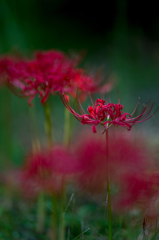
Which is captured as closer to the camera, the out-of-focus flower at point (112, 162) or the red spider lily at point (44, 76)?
the out-of-focus flower at point (112, 162)

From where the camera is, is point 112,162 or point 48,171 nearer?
point 112,162

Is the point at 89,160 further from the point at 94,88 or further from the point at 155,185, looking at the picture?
the point at 94,88

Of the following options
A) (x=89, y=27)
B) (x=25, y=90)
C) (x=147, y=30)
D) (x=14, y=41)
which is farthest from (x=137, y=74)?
(x=25, y=90)

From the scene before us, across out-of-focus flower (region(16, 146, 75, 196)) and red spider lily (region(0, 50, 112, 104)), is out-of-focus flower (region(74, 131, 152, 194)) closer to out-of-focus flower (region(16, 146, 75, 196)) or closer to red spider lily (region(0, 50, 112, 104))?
out-of-focus flower (region(16, 146, 75, 196))

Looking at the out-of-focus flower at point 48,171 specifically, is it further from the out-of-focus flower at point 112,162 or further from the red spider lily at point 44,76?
the red spider lily at point 44,76

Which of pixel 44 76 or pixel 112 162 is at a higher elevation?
pixel 44 76

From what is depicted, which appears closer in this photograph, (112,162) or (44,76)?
(112,162)

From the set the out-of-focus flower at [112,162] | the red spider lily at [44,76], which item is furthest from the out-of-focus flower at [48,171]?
the red spider lily at [44,76]

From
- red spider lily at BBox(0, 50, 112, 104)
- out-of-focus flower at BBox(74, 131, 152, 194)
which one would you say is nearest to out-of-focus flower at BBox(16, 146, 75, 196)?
out-of-focus flower at BBox(74, 131, 152, 194)
